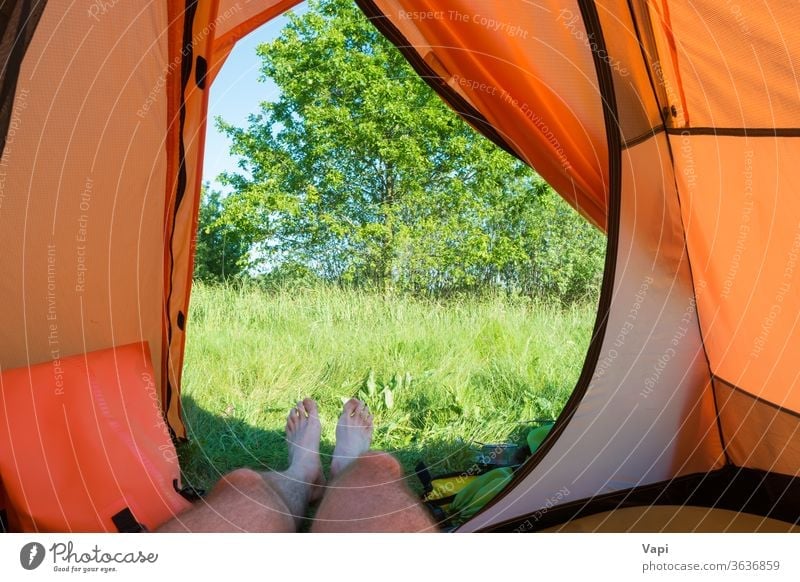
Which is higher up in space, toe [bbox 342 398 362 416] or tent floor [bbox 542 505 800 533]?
toe [bbox 342 398 362 416]

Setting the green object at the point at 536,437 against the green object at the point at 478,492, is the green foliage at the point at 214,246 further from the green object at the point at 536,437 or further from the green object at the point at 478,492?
the green object at the point at 478,492

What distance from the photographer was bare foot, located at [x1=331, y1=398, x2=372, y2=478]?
6.00ft

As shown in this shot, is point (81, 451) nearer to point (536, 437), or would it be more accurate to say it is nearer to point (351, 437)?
point (351, 437)

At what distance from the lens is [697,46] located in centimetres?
138

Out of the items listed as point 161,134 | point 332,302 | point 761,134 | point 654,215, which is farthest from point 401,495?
point 332,302

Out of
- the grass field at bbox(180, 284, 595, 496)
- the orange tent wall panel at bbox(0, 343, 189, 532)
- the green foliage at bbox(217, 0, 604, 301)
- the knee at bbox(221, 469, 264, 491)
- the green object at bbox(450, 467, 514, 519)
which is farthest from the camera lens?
the green foliage at bbox(217, 0, 604, 301)

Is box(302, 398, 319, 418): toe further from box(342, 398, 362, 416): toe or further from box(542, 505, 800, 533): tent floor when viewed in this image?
box(542, 505, 800, 533): tent floor

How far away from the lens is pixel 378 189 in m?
6.97

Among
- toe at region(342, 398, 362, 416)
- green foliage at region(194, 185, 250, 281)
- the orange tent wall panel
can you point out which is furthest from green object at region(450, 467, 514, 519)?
green foliage at region(194, 185, 250, 281)

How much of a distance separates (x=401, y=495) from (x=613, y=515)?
0.43 meters

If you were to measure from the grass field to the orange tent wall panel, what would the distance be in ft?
1.30

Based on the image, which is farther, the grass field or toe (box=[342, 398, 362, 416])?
the grass field

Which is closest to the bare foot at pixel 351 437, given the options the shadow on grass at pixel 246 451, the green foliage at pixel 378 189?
the shadow on grass at pixel 246 451

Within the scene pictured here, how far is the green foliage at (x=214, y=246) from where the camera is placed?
22.4ft
